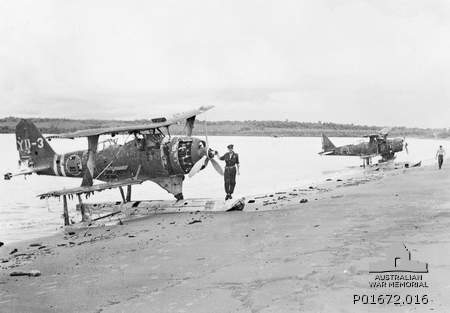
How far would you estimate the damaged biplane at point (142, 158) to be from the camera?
45.6ft

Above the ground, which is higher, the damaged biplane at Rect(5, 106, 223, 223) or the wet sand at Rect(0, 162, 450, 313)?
the damaged biplane at Rect(5, 106, 223, 223)

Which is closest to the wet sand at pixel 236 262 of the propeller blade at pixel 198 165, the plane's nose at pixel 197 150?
the propeller blade at pixel 198 165

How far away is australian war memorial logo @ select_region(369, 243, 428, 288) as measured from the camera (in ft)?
16.6

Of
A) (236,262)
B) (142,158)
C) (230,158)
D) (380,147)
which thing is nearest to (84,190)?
(142,158)

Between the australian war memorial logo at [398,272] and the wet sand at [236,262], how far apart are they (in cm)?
11

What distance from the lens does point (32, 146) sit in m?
17.8

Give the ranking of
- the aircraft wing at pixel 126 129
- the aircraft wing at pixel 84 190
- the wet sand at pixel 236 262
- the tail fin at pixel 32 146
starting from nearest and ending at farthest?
1. the wet sand at pixel 236 262
2. the aircraft wing at pixel 84 190
3. the aircraft wing at pixel 126 129
4. the tail fin at pixel 32 146

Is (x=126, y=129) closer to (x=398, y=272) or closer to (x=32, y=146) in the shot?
(x=32, y=146)

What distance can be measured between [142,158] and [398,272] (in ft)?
34.6

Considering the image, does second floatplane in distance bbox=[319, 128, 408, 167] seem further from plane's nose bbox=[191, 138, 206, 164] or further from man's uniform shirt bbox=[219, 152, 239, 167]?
plane's nose bbox=[191, 138, 206, 164]

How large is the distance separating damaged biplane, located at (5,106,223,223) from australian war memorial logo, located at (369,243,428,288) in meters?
8.35

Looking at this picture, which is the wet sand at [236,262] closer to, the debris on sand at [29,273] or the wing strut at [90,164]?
the debris on sand at [29,273]

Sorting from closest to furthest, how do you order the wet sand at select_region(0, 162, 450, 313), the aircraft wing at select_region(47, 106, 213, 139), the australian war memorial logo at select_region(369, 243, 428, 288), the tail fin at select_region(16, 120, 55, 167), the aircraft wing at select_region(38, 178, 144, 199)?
the australian war memorial logo at select_region(369, 243, 428, 288) → the wet sand at select_region(0, 162, 450, 313) → the aircraft wing at select_region(38, 178, 144, 199) → the aircraft wing at select_region(47, 106, 213, 139) → the tail fin at select_region(16, 120, 55, 167)

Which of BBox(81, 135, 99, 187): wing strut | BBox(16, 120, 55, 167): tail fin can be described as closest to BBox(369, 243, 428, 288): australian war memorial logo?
BBox(81, 135, 99, 187): wing strut
